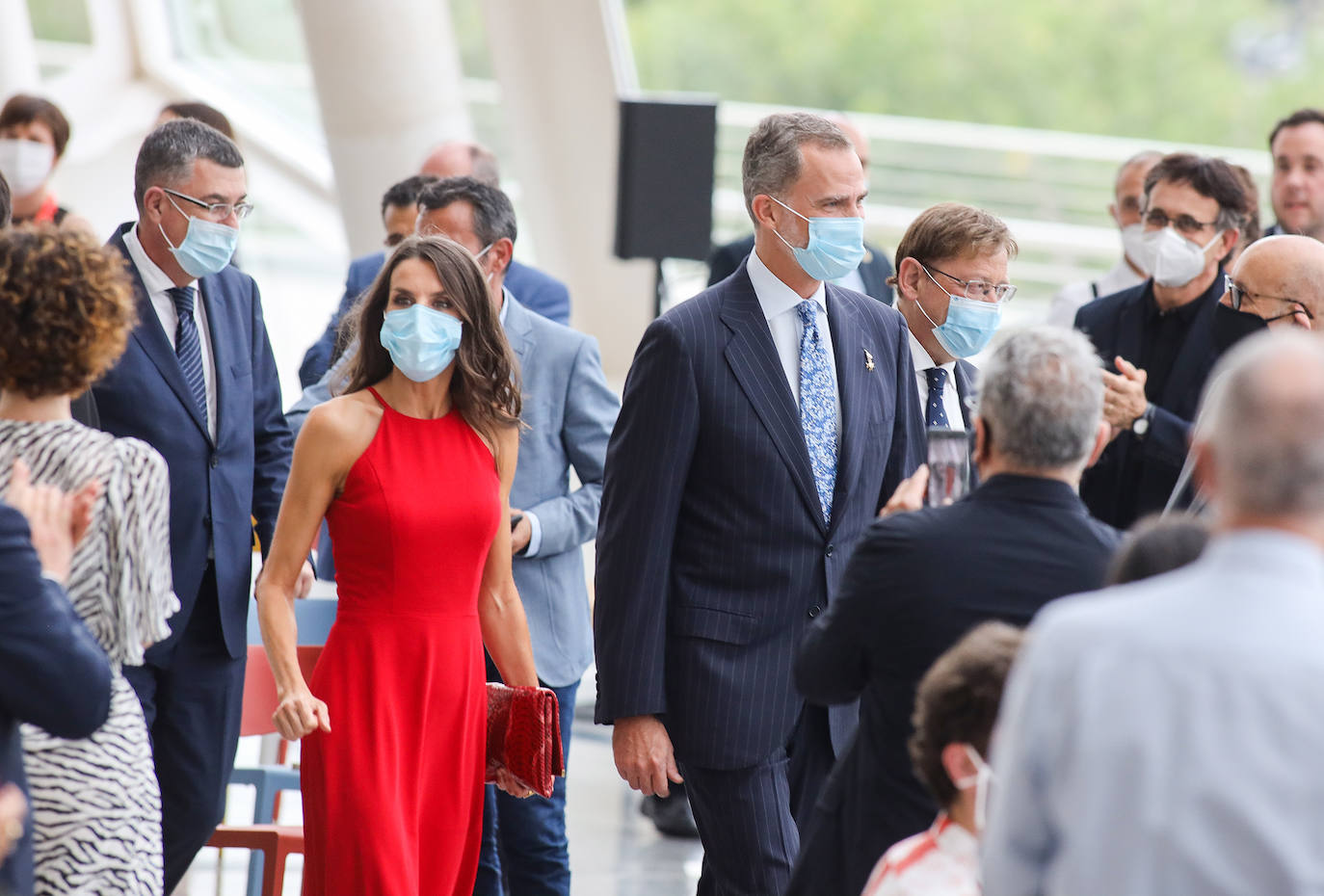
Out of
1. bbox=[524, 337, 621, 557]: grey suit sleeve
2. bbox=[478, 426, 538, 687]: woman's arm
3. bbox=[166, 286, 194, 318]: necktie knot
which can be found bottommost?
bbox=[478, 426, 538, 687]: woman's arm

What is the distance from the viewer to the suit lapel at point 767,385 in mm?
3264

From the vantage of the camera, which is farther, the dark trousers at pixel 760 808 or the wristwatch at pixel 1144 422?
the wristwatch at pixel 1144 422

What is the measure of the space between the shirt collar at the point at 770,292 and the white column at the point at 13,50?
964 cm

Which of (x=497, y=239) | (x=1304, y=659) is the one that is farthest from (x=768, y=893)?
(x=497, y=239)

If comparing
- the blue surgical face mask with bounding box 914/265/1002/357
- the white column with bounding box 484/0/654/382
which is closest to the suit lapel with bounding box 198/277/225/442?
the blue surgical face mask with bounding box 914/265/1002/357

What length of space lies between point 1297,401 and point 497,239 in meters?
3.17

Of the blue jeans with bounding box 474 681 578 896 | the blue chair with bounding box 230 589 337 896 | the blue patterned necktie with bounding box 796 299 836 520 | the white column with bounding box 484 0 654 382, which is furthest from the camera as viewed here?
the white column with bounding box 484 0 654 382

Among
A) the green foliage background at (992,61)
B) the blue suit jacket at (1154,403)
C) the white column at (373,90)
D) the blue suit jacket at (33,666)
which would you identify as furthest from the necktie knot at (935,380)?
the green foliage background at (992,61)

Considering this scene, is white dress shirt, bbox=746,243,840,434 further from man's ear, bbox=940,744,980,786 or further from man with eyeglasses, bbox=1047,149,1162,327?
man with eyeglasses, bbox=1047,149,1162,327

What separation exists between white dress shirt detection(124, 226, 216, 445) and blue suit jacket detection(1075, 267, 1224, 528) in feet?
7.90

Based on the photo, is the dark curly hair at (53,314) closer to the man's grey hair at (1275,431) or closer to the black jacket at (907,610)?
the black jacket at (907,610)

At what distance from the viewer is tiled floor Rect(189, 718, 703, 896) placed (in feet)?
17.0

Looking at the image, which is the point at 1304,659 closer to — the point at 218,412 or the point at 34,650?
the point at 34,650

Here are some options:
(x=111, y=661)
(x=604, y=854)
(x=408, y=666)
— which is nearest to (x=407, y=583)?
(x=408, y=666)
